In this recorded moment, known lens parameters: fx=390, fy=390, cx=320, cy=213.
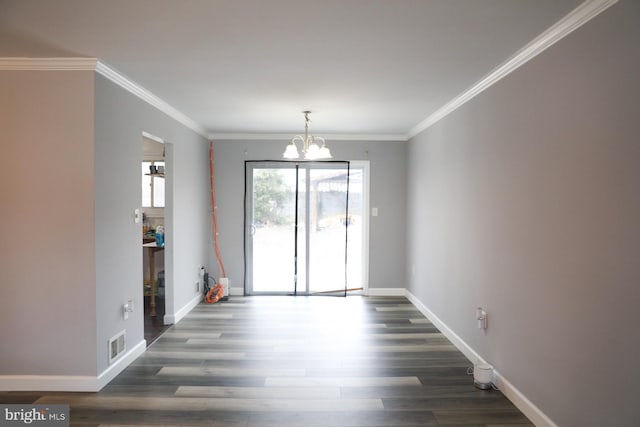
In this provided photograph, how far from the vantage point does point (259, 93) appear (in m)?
3.65

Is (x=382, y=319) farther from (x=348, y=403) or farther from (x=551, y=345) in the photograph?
(x=551, y=345)

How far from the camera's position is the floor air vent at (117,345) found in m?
3.11

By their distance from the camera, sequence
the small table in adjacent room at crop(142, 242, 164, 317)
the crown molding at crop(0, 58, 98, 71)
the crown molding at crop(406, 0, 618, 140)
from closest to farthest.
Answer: the crown molding at crop(406, 0, 618, 140), the crown molding at crop(0, 58, 98, 71), the small table in adjacent room at crop(142, 242, 164, 317)

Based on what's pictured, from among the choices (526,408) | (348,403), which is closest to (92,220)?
(348,403)

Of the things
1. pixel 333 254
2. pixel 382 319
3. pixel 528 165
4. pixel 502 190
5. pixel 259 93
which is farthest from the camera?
pixel 333 254

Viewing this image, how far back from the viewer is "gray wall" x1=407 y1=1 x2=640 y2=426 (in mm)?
1807

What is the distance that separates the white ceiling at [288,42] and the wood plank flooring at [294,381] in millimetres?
2434

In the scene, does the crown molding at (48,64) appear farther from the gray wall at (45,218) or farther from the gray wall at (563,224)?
the gray wall at (563,224)

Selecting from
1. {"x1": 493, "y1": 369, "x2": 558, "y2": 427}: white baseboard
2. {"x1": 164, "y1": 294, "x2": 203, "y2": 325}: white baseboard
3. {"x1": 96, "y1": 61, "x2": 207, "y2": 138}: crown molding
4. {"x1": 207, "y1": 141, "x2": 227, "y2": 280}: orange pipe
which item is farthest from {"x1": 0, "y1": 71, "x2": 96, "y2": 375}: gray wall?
{"x1": 493, "y1": 369, "x2": 558, "y2": 427}: white baseboard

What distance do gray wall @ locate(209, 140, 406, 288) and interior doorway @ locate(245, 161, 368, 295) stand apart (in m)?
0.13

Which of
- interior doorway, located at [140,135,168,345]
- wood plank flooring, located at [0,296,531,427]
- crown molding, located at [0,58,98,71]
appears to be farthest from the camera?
interior doorway, located at [140,135,168,345]

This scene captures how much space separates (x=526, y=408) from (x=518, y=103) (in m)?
2.07

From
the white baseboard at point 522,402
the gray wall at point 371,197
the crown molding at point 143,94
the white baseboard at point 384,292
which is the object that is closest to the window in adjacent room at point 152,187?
the gray wall at point 371,197

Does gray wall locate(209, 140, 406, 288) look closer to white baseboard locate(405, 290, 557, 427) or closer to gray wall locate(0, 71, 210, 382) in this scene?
white baseboard locate(405, 290, 557, 427)
